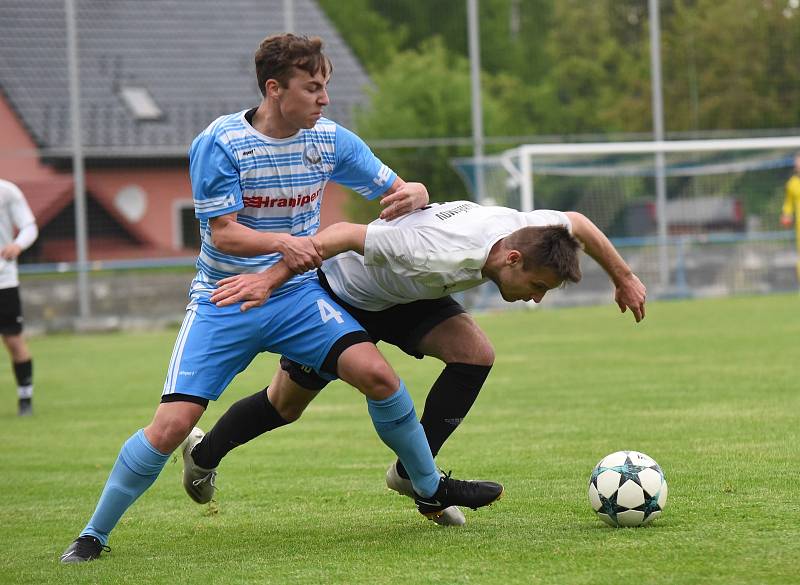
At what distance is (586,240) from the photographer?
5.34 metres

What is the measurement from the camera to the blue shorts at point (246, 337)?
5.21 meters

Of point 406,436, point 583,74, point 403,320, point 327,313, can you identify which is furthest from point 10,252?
point 583,74

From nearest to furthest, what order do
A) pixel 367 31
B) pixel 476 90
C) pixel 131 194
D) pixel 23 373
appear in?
pixel 23 373
pixel 131 194
pixel 476 90
pixel 367 31

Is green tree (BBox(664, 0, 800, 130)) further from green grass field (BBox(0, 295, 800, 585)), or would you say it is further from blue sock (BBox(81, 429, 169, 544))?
blue sock (BBox(81, 429, 169, 544))

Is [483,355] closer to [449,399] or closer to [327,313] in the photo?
[449,399]

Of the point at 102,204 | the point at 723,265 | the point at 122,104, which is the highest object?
the point at 122,104

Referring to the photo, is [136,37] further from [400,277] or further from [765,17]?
[400,277]

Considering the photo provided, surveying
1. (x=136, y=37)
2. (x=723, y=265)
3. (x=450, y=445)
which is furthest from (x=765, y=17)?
(x=450, y=445)

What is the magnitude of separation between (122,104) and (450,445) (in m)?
18.7

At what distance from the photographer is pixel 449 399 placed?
5641 mm

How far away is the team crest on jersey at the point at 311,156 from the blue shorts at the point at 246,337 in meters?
0.54

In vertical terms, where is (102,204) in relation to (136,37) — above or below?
below

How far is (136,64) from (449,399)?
72.1 ft

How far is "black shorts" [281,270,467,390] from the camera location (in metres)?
5.61
